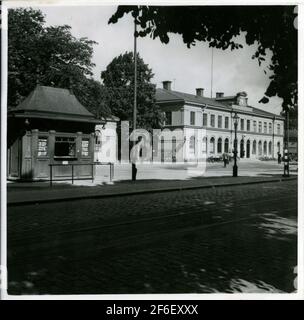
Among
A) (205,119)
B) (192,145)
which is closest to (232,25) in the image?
(192,145)

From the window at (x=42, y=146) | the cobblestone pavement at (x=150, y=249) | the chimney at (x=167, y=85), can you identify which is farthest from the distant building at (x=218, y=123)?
the cobblestone pavement at (x=150, y=249)

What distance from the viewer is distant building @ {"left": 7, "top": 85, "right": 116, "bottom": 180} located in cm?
1777

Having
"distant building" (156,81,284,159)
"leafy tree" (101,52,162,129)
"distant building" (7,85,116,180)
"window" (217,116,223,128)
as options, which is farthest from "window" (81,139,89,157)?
"window" (217,116,223,128)

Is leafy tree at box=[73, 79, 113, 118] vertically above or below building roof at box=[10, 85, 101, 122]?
above

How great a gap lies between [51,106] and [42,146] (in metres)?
1.90

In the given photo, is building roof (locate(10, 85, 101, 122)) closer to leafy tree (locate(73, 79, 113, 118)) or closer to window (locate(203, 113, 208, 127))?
leafy tree (locate(73, 79, 113, 118))

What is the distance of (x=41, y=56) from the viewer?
83.8 ft

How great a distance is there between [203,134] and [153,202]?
155 ft

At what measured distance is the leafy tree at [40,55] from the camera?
24406mm

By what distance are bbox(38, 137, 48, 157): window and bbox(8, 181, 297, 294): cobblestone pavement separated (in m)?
7.02

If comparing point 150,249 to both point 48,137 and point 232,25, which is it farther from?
point 48,137

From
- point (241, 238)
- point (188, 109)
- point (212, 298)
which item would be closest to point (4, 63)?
point (212, 298)

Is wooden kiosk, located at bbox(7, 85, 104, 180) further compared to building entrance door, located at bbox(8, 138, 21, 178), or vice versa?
building entrance door, located at bbox(8, 138, 21, 178)
